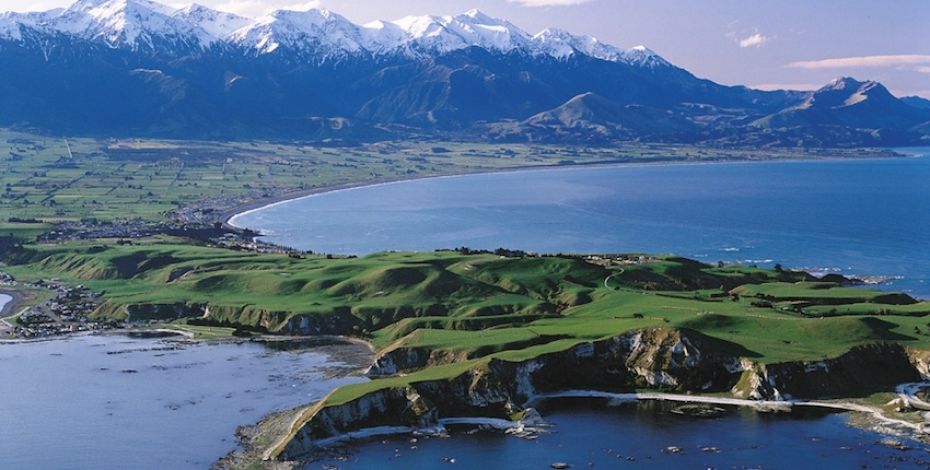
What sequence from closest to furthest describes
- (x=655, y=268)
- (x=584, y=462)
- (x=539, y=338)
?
(x=584, y=462) → (x=539, y=338) → (x=655, y=268)

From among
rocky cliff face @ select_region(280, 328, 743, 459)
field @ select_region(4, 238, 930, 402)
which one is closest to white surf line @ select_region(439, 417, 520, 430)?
rocky cliff face @ select_region(280, 328, 743, 459)

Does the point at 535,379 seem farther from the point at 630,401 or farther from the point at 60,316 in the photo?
the point at 60,316

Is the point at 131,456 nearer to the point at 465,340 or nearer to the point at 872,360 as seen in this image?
the point at 465,340

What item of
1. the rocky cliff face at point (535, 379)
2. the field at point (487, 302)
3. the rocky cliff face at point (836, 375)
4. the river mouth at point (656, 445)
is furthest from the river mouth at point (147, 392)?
the rocky cliff face at point (836, 375)

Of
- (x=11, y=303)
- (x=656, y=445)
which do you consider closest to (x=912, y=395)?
(x=656, y=445)

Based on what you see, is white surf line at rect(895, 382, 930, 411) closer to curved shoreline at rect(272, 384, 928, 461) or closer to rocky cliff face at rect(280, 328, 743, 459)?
curved shoreline at rect(272, 384, 928, 461)

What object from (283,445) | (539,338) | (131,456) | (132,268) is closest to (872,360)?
(539,338)

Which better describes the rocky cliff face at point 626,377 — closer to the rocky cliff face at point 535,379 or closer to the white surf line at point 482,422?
the rocky cliff face at point 535,379
